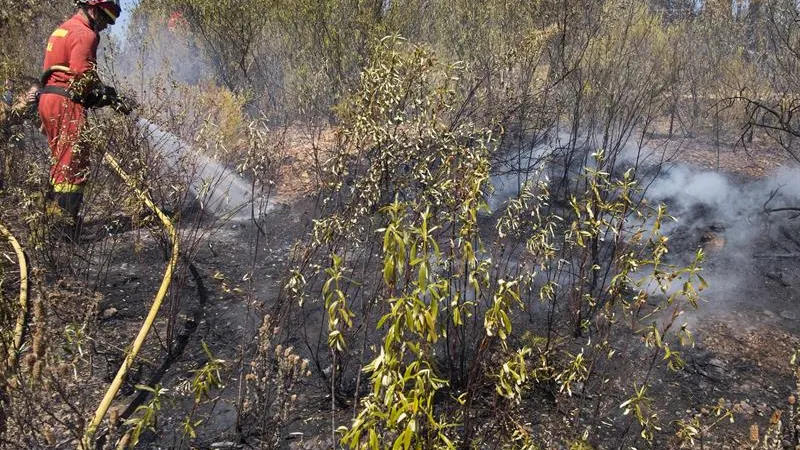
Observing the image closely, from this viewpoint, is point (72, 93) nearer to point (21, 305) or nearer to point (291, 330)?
point (21, 305)

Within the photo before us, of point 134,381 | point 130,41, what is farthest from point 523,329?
point 130,41

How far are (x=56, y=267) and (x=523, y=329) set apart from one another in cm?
301

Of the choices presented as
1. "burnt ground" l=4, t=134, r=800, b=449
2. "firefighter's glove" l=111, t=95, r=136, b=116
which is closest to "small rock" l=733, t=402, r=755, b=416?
"burnt ground" l=4, t=134, r=800, b=449

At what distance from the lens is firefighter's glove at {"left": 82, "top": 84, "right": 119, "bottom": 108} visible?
4023 millimetres

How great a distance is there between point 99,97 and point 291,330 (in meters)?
2.20

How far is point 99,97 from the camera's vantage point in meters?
4.04

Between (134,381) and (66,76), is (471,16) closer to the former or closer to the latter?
(66,76)

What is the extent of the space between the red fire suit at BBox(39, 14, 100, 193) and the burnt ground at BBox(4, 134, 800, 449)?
55 cm

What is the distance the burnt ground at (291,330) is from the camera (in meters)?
2.87

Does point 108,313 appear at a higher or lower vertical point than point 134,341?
higher

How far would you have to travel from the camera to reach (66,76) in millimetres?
4223

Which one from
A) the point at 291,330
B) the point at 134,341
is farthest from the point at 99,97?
the point at 291,330

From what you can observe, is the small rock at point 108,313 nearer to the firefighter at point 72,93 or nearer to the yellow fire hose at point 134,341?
the yellow fire hose at point 134,341

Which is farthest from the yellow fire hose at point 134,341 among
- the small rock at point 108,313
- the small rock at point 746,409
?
the small rock at point 746,409
